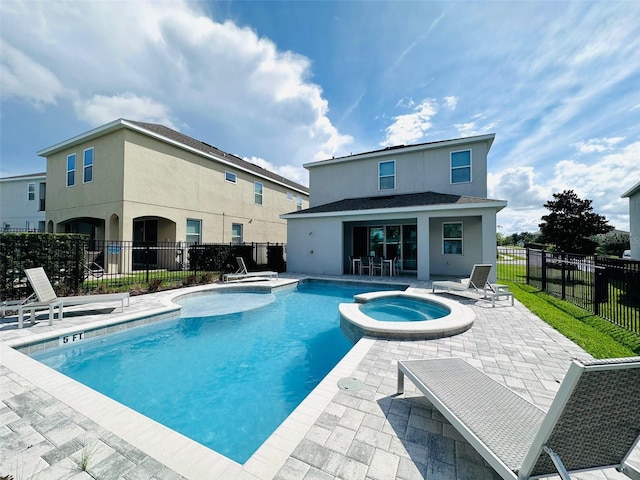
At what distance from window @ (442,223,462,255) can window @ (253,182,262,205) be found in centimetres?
1504

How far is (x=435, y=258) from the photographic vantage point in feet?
Answer: 48.1

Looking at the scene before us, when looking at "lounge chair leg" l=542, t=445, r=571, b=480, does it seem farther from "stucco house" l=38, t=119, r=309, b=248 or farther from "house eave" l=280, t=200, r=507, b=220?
"stucco house" l=38, t=119, r=309, b=248

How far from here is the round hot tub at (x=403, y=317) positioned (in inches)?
206

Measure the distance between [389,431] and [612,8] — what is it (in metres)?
11.6

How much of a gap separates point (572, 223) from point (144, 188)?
1028 inches

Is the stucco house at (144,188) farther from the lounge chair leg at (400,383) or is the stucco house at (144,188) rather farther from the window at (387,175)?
the lounge chair leg at (400,383)

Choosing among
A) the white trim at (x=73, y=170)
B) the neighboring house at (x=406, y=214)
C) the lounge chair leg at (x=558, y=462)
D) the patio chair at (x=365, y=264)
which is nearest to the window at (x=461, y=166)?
the neighboring house at (x=406, y=214)

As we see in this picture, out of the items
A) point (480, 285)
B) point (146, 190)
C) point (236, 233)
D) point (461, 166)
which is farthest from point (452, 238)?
point (146, 190)

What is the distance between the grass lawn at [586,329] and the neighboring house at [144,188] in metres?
17.2

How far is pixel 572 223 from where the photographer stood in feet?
55.4

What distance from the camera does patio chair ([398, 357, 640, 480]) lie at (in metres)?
1.50

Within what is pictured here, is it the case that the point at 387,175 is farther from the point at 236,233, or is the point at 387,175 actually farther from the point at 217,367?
the point at 217,367

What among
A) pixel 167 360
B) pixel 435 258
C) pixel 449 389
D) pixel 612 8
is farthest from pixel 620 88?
pixel 167 360

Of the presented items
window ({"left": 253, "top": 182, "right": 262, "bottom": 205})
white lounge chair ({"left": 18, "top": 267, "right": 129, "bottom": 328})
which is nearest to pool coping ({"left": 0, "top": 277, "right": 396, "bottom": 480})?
white lounge chair ({"left": 18, "top": 267, "right": 129, "bottom": 328})
